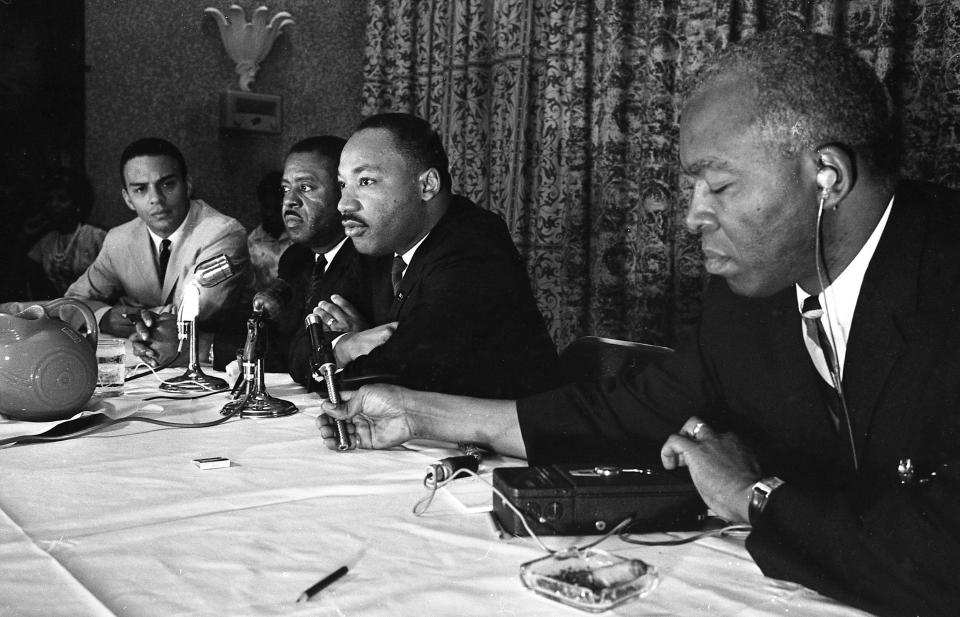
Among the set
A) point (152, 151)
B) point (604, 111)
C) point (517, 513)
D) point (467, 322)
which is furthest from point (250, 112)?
point (517, 513)

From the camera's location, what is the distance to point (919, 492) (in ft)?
3.49

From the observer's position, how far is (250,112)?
184 inches

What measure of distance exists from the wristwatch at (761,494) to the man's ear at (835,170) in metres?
0.43

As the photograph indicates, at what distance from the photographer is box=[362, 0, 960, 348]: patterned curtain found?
292cm

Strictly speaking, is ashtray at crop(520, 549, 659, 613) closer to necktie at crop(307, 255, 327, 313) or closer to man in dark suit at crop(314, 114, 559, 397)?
man in dark suit at crop(314, 114, 559, 397)

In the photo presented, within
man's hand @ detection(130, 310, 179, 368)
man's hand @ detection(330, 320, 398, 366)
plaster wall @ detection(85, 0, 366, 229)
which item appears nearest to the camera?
man's hand @ detection(330, 320, 398, 366)

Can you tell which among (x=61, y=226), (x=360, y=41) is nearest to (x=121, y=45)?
(x=61, y=226)

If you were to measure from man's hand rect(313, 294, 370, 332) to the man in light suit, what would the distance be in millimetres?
1165

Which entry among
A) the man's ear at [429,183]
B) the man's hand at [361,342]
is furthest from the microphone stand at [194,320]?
the man's ear at [429,183]

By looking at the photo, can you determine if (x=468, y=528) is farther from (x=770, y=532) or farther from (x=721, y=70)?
(x=721, y=70)

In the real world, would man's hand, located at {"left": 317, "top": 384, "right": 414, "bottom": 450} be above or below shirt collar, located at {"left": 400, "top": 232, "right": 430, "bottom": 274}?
below

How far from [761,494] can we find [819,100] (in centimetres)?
57

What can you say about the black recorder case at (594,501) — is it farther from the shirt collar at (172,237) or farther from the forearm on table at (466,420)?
the shirt collar at (172,237)

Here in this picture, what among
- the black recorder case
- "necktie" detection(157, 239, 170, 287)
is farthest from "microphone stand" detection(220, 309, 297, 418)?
"necktie" detection(157, 239, 170, 287)
